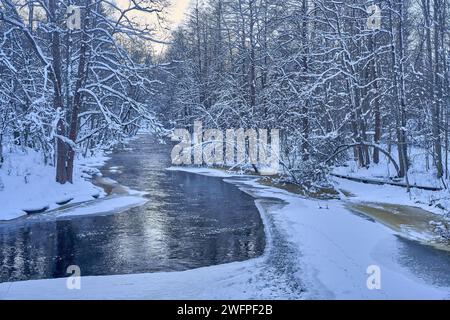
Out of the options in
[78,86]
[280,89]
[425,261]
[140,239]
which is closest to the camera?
[425,261]

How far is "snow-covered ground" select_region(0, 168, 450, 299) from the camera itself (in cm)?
752

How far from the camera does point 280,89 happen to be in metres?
25.7

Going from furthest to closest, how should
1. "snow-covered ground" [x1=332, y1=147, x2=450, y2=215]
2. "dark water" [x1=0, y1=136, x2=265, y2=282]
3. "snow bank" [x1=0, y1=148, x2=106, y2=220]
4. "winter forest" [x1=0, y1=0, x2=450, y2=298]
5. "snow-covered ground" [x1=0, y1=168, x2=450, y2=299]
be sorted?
"winter forest" [x1=0, y1=0, x2=450, y2=298] < "snow-covered ground" [x1=332, y1=147, x2=450, y2=215] < "snow bank" [x1=0, y1=148, x2=106, y2=220] < "dark water" [x1=0, y1=136, x2=265, y2=282] < "snow-covered ground" [x1=0, y1=168, x2=450, y2=299]

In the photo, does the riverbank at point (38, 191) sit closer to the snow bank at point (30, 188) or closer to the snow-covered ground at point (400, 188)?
the snow bank at point (30, 188)

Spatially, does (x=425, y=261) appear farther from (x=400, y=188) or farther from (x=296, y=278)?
(x=400, y=188)

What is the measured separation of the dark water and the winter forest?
10.5ft

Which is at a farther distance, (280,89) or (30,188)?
(280,89)

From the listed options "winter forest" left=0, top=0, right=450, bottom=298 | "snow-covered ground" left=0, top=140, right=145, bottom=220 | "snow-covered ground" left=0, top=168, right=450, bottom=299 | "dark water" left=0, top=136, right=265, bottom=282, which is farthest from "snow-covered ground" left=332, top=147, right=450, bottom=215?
"snow-covered ground" left=0, top=140, right=145, bottom=220

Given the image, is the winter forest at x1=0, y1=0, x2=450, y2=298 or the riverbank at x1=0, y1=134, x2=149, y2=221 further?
the winter forest at x1=0, y1=0, x2=450, y2=298

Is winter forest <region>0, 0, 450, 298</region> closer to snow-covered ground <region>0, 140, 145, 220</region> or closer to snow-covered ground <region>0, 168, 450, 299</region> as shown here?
snow-covered ground <region>0, 140, 145, 220</region>

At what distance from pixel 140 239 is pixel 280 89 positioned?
638 inches

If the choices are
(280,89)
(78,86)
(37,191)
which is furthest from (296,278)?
(280,89)

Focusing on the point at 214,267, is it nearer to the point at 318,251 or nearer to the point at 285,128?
the point at 318,251

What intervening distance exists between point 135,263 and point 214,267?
1726 mm
